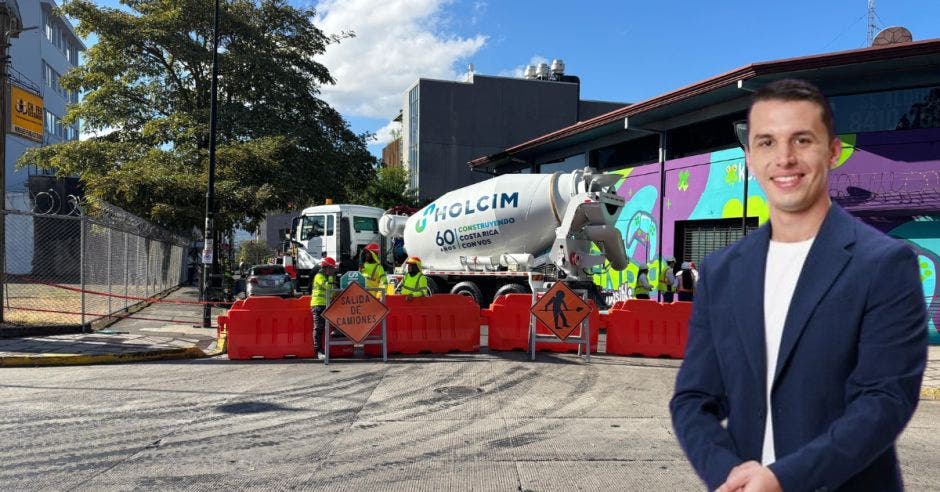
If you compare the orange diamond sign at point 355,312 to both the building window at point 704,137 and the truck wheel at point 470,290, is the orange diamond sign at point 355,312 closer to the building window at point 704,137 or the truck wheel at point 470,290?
the truck wheel at point 470,290

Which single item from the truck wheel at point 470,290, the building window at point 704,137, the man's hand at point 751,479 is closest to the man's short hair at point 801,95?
the man's hand at point 751,479

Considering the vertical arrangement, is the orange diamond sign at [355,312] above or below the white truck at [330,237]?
below

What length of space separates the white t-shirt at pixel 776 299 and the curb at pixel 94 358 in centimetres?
1094

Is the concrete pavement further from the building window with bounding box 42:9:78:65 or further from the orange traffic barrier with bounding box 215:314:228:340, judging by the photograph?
the building window with bounding box 42:9:78:65

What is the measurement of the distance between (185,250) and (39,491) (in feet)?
107

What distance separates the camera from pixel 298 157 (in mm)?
26734

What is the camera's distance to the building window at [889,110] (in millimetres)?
14242

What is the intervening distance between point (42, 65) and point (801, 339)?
55.5 m

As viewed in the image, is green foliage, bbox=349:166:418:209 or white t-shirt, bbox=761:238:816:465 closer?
white t-shirt, bbox=761:238:816:465

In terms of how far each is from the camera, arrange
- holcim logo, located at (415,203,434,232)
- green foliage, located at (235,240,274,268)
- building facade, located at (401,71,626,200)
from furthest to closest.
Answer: green foliage, located at (235,240,274,268) → building facade, located at (401,71,626,200) → holcim logo, located at (415,203,434,232)

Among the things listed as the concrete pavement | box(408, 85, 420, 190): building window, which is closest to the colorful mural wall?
the concrete pavement

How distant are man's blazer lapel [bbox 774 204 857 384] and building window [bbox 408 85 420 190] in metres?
46.4

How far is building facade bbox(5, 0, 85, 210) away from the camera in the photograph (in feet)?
126

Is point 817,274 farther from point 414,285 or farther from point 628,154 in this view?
point 628,154
